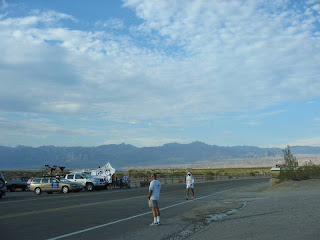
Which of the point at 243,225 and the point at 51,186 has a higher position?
the point at 51,186

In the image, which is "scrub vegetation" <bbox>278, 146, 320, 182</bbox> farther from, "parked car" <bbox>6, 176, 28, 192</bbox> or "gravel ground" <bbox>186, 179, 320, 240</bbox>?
"parked car" <bbox>6, 176, 28, 192</bbox>

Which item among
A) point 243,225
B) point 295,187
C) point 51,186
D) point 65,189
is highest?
point 51,186

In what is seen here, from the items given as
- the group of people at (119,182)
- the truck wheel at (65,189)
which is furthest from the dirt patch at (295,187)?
the truck wheel at (65,189)

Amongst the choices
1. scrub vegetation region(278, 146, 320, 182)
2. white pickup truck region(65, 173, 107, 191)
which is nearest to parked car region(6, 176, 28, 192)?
white pickup truck region(65, 173, 107, 191)

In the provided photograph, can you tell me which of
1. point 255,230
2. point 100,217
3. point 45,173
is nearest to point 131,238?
point 255,230

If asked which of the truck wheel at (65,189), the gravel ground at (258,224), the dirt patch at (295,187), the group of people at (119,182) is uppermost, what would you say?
the group of people at (119,182)

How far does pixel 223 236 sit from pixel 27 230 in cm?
589

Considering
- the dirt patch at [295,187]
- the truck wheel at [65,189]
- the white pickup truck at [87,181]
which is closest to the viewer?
the dirt patch at [295,187]

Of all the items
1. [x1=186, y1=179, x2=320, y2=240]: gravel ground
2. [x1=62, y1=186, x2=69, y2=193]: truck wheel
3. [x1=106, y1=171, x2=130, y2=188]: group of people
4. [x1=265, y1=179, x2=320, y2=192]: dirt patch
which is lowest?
[x1=186, y1=179, x2=320, y2=240]: gravel ground

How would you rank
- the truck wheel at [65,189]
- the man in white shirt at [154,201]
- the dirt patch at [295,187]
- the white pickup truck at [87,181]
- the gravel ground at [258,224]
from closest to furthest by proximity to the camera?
the gravel ground at [258,224], the man in white shirt at [154,201], the dirt patch at [295,187], the truck wheel at [65,189], the white pickup truck at [87,181]

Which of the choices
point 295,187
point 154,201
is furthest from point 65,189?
point 154,201

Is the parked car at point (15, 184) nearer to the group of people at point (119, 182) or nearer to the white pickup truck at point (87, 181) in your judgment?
the white pickup truck at point (87, 181)

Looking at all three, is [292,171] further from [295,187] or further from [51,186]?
[51,186]

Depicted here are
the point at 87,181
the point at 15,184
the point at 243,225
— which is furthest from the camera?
the point at 15,184
